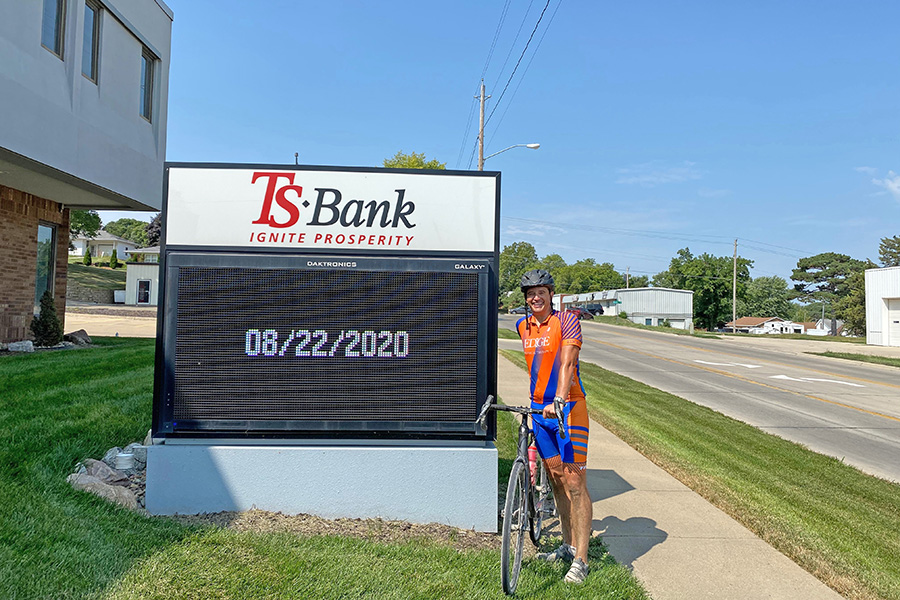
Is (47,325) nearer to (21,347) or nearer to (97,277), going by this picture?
(21,347)

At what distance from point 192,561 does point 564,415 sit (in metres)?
2.38

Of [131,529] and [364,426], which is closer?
[131,529]

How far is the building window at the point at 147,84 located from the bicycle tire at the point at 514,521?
1556 centimetres

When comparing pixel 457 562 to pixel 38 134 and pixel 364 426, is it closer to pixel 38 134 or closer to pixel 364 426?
pixel 364 426

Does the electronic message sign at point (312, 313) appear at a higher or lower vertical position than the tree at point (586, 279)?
lower

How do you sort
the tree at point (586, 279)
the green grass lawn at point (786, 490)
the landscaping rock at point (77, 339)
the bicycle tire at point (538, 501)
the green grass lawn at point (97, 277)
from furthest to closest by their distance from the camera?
the tree at point (586, 279) < the green grass lawn at point (97, 277) < the landscaping rock at point (77, 339) < the green grass lawn at point (786, 490) < the bicycle tire at point (538, 501)

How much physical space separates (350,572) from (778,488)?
15.9ft

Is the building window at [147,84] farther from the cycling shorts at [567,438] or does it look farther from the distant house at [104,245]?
the distant house at [104,245]

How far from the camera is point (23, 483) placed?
15.3ft

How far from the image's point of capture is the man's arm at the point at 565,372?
13.1 feet

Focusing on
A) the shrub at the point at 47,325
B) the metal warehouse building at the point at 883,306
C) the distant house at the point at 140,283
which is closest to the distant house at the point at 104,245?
the distant house at the point at 140,283

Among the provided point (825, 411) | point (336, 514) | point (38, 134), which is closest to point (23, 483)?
point (336, 514)

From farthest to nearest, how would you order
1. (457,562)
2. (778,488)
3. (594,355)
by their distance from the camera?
(594,355) → (778,488) → (457,562)

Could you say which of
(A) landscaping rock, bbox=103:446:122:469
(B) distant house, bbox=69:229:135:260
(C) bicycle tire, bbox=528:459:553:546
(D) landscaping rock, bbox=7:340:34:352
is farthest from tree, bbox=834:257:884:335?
(B) distant house, bbox=69:229:135:260
